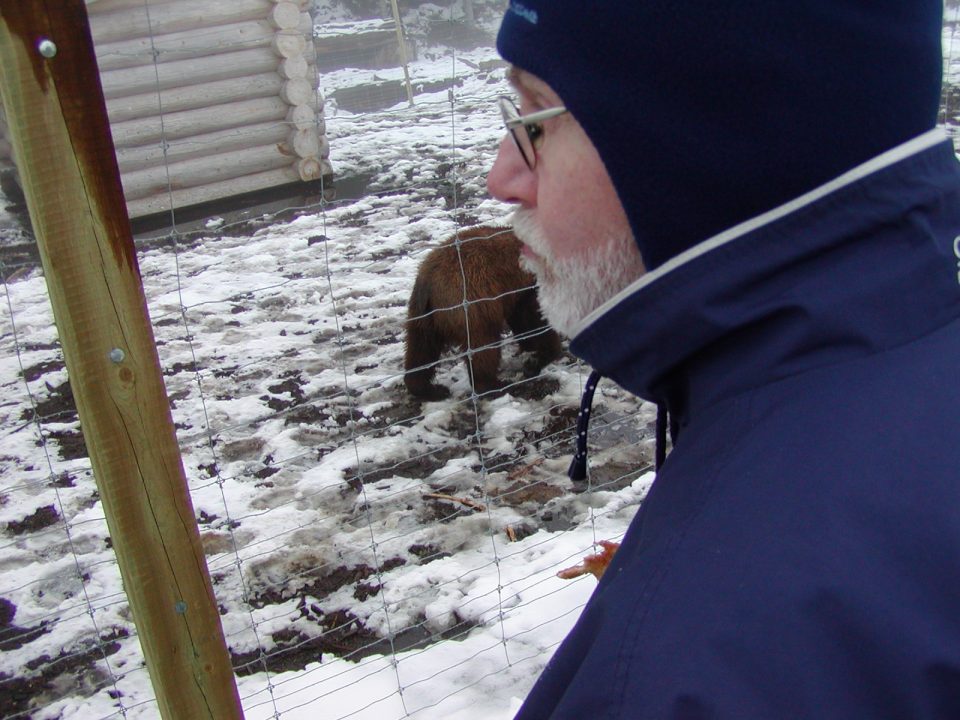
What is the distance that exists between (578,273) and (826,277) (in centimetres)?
33

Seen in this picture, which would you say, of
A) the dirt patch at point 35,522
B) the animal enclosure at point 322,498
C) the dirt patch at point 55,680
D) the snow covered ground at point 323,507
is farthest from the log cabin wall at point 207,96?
the dirt patch at point 55,680

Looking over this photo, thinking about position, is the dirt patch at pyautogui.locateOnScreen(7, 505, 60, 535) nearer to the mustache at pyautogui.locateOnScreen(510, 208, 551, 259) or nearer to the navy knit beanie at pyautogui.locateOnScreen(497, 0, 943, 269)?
the mustache at pyautogui.locateOnScreen(510, 208, 551, 259)

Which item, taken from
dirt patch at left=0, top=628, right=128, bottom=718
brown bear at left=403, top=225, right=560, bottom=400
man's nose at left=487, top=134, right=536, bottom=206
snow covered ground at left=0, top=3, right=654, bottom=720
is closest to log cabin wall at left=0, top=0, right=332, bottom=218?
snow covered ground at left=0, top=3, right=654, bottom=720

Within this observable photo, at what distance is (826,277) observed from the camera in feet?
2.89

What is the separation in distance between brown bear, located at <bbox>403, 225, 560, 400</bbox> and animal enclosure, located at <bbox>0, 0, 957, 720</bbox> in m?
0.15

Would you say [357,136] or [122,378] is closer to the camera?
[122,378]

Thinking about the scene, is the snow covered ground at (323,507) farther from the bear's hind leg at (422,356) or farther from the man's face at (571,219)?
the man's face at (571,219)

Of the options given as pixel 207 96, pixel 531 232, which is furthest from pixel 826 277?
pixel 207 96

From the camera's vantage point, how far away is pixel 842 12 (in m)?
0.91

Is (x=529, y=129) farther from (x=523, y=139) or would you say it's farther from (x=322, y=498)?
(x=322, y=498)

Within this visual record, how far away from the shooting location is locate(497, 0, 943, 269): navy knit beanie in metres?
0.92

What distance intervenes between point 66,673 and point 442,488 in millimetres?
1705

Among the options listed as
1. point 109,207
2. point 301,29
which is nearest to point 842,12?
point 109,207

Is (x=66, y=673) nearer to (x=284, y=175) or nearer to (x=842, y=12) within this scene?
(x=842, y=12)
